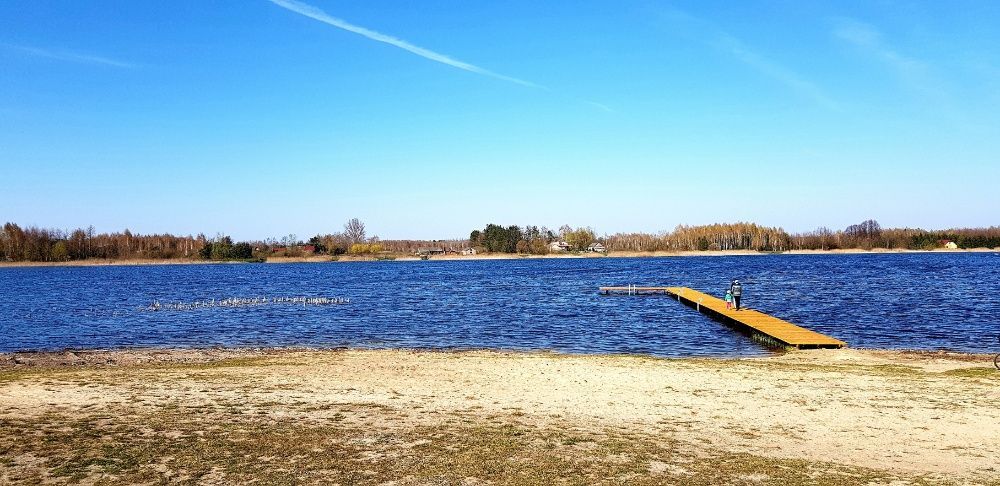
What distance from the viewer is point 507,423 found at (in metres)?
12.6

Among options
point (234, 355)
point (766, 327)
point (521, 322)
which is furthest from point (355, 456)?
point (521, 322)

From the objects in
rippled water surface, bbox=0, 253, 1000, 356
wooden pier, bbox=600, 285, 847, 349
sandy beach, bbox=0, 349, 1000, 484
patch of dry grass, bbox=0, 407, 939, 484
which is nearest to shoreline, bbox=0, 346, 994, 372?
wooden pier, bbox=600, 285, 847, 349

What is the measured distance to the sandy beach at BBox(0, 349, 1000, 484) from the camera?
941cm

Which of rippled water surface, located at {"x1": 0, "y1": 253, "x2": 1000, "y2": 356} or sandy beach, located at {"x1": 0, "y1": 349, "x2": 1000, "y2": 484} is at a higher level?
sandy beach, located at {"x1": 0, "y1": 349, "x2": 1000, "y2": 484}

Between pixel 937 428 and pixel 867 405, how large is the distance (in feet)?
7.01

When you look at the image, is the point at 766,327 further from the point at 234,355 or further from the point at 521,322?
the point at 234,355

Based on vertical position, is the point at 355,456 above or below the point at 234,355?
above

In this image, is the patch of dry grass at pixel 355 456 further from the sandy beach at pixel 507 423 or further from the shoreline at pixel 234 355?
the shoreline at pixel 234 355

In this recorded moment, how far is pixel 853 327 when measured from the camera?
110 feet

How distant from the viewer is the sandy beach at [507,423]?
941cm

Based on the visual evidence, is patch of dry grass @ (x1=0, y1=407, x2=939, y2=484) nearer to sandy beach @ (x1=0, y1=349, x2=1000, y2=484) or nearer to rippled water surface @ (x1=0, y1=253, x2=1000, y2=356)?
sandy beach @ (x1=0, y1=349, x2=1000, y2=484)

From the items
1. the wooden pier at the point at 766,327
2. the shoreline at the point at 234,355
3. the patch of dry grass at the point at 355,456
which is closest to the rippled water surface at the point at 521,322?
the wooden pier at the point at 766,327

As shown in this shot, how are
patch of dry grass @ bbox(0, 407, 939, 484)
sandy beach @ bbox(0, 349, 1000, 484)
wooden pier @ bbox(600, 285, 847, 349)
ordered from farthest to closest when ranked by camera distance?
wooden pier @ bbox(600, 285, 847, 349) → sandy beach @ bbox(0, 349, 1000, 484) → patch of dry grass @ bbox(0, 407, 939, 484)

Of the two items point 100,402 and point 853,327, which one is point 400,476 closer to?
point 100,402
